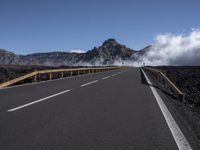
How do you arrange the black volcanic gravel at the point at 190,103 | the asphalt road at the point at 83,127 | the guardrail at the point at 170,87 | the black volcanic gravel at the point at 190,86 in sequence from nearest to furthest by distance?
the asphalt road at the point at 83,127 < the black volcanic gravel at the point at 190,103 < the guardrail at the point at 170,87 < the black volcanic gravel at the point at 190,86

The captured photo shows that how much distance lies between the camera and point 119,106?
1041cm

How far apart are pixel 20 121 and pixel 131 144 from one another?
293 centimetres

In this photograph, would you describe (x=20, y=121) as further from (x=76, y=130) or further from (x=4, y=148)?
(x=4, y=148)

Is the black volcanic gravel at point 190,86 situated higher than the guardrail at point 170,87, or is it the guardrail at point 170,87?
the guardrail at point 170,87

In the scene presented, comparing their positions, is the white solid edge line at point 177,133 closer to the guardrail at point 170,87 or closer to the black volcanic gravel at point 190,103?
the black volcanic gravel at point 190,103

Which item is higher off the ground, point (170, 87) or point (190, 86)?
point (170, 87)

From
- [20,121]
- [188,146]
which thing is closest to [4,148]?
[20,121]

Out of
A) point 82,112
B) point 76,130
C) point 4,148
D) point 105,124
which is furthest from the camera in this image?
point 82,112

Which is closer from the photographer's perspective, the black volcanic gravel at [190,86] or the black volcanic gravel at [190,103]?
the black volcanic gravel at [190,103]

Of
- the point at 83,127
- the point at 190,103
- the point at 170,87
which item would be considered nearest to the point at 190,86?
the point at 170,87

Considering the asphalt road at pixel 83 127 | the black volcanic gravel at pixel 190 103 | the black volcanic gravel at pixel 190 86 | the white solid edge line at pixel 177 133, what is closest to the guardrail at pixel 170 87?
the black volcanic gravel at pixel 190 103

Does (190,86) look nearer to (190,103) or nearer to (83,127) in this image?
(190,103)

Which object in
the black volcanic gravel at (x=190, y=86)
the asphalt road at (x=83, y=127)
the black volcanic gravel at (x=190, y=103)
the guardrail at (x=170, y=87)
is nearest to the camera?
the asphalt road at (x=83, y=127)

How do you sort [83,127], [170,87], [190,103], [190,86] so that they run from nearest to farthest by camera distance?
[83,127]
[190,103]
[170,87]
[190,86]
